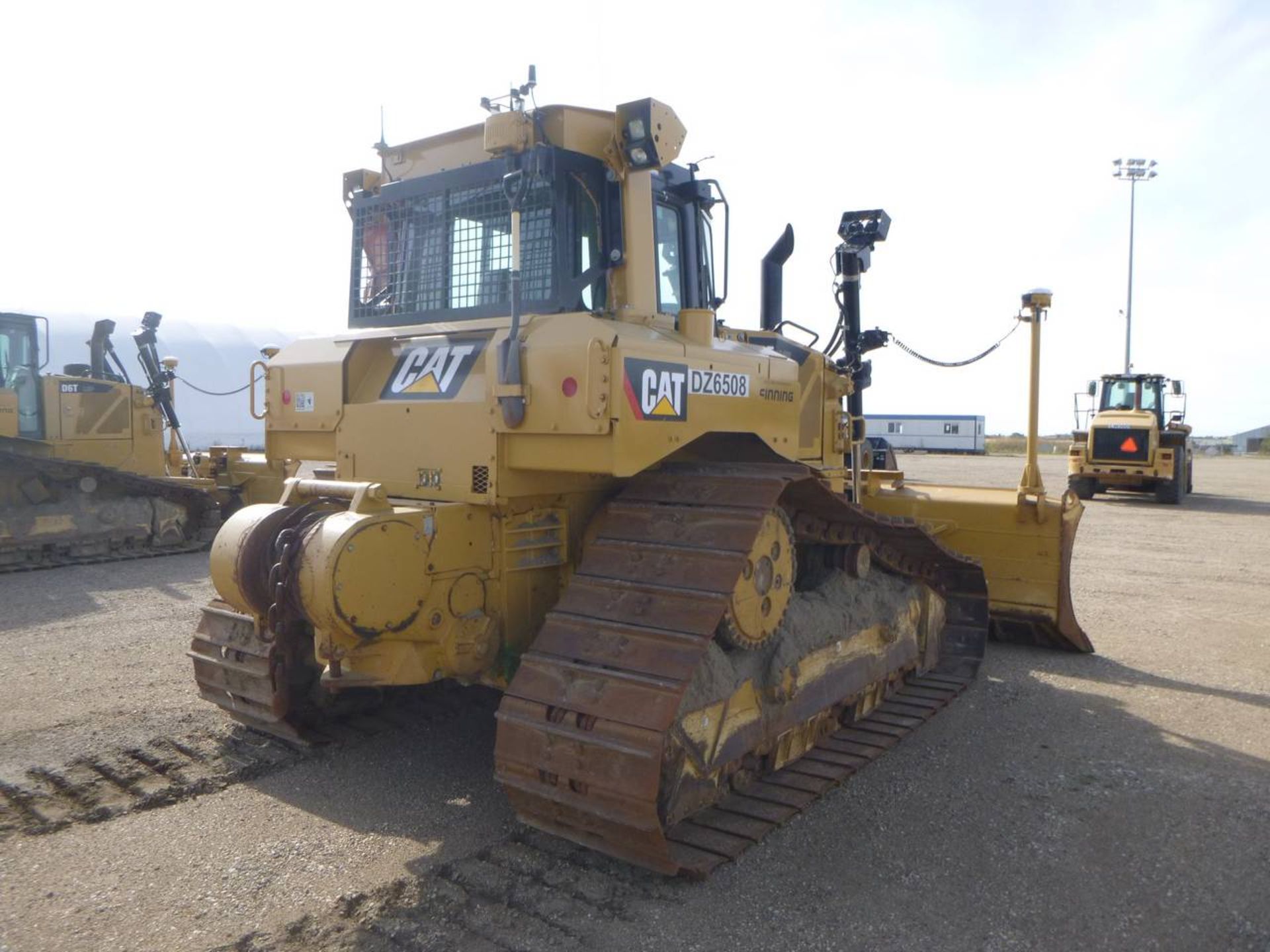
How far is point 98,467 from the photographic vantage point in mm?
12680

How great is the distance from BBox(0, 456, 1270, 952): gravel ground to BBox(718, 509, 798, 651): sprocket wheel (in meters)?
0.88

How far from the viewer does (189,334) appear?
173 feet

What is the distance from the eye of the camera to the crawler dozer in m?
3.83

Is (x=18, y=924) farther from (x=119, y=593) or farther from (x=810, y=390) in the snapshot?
(x=119, y=593)

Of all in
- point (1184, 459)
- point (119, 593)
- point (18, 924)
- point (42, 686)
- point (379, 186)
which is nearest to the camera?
point (18, 924)

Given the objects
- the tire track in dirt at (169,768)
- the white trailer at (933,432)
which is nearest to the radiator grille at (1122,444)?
the tire track in dirt at (169,768)

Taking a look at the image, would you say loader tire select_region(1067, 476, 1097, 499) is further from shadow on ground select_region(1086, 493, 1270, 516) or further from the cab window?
the cab window

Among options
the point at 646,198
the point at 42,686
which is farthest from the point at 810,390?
the point at 42,686

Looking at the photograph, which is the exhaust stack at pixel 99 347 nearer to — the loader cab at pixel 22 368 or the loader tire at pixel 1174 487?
the loader cab at pixel 22 368

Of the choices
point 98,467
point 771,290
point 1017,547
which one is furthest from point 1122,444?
point 98,467

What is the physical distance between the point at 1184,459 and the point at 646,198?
20.2m

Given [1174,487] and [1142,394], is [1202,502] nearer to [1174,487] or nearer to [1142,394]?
[1174,487]

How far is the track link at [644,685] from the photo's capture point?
3543 millimetres

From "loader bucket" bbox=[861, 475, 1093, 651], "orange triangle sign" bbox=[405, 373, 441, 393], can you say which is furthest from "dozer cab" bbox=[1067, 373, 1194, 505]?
"orange triangle sign" bbox=[405, 373, 441, 393]
